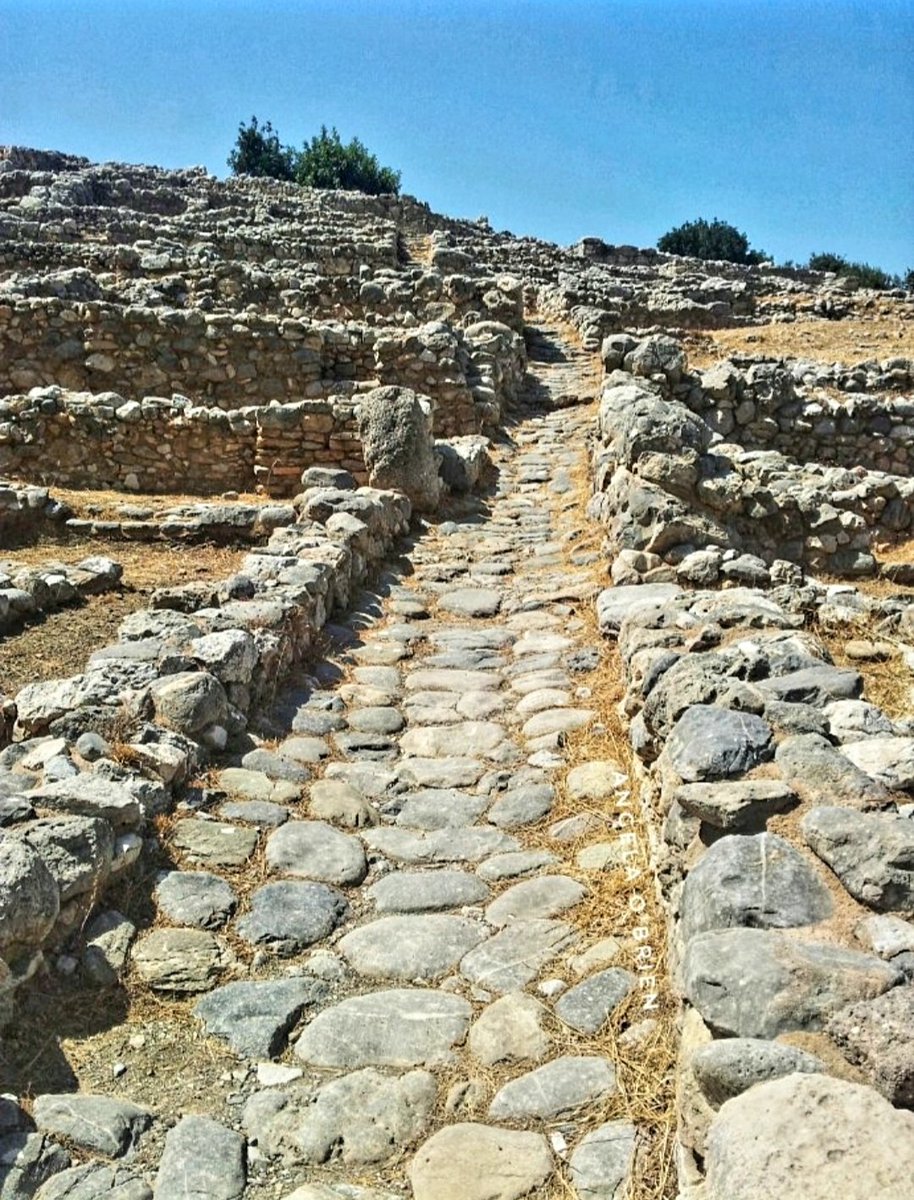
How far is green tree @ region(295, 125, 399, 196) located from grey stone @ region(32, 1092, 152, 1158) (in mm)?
58886

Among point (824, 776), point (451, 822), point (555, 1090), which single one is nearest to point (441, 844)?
point (451, 822)

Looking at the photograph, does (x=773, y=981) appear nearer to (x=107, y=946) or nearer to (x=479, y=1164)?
(x=479, y=1164)

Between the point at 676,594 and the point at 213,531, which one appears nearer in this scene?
the point at 676,594

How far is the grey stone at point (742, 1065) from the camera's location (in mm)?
2252

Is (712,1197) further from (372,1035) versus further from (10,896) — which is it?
(10,896)

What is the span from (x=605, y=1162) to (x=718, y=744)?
145cm

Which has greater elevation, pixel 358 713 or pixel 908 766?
pixel 908 766

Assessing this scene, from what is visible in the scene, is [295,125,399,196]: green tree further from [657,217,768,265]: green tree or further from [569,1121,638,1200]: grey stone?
[569,1121,638,1200]: grey stone

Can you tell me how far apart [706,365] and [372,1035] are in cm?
1832

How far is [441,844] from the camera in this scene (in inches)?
183

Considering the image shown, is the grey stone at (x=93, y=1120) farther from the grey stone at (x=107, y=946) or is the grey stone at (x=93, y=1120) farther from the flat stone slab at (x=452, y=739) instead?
the flat stone slab at (x=452, y=739)

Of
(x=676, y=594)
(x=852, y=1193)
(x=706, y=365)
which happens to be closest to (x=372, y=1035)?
(x=852, y=1193)

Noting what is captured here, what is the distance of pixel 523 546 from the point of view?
9.77m

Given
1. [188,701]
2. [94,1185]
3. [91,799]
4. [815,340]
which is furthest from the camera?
[815,340]
